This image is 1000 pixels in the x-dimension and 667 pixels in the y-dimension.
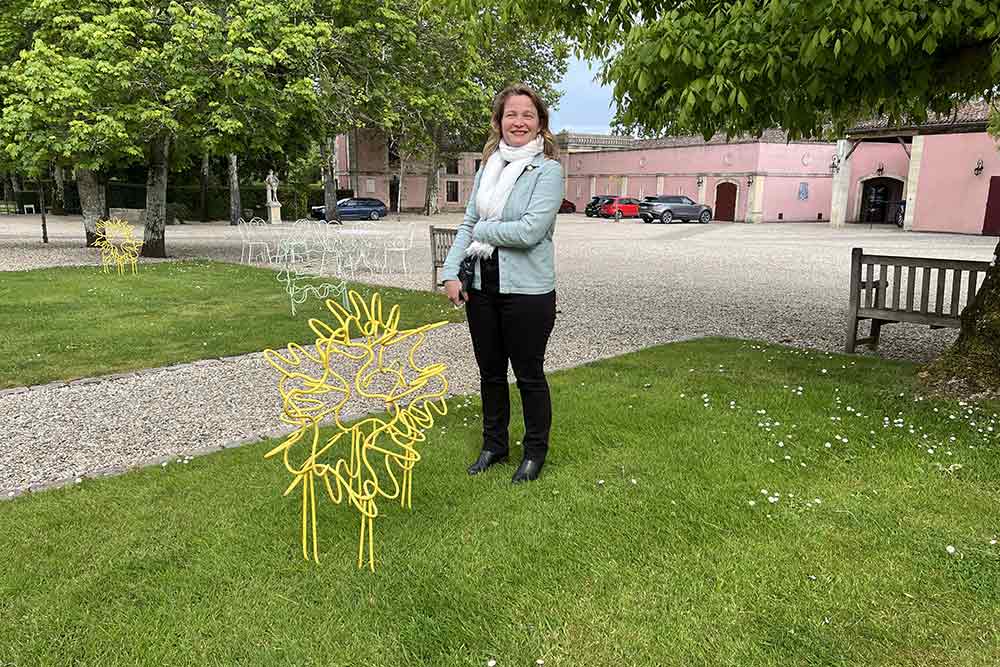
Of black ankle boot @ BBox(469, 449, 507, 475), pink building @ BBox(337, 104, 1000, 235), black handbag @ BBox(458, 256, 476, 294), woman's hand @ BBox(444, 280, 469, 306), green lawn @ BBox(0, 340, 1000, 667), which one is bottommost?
green lawn @ BBox(0, 340, 1000, 667)

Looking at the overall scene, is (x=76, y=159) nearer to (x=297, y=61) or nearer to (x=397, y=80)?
(x=297, y=61)

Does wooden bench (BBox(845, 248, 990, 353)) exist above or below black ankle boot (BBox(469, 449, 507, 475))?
above

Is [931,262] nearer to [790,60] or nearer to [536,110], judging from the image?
[790,60]

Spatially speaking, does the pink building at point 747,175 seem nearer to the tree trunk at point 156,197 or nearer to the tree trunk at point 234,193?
the tree trunk at point 234,193

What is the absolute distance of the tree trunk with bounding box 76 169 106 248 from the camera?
16.8m

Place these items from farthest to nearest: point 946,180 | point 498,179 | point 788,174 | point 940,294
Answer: point 788,174 < point 946,180 < point 940,294 < point 498,179

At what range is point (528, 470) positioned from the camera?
3965mm

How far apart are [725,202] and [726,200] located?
0.42 feet

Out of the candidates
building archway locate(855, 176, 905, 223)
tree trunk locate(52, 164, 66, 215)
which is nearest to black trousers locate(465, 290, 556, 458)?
tree trunk locate(52, 164, 66, 215)

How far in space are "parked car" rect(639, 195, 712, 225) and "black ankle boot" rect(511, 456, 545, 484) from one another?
120 feet

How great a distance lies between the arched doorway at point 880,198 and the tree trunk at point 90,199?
38230 millimetres

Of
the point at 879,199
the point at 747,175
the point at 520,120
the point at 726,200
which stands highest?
the point at 747,175

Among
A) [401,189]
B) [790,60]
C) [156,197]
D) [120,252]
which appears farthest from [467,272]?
[401,189]

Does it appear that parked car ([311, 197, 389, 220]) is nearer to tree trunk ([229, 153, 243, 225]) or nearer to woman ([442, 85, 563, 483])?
tree trunk ([229, 153, 243, 225])
